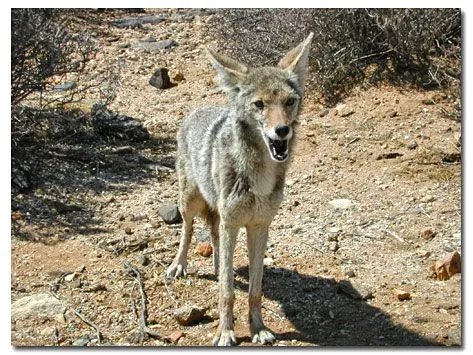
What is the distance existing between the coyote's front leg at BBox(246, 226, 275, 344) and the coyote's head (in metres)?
0.57

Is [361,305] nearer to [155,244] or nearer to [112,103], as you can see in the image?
[155,244]

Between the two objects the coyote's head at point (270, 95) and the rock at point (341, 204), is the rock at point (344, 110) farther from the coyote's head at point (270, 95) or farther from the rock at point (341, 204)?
the coyote's head at point (270, 95)

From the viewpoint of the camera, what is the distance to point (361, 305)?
440cm

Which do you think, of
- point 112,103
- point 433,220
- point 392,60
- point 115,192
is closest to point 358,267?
point 433,220

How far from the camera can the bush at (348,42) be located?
5.68 meters

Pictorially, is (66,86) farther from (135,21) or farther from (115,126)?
(135,21)

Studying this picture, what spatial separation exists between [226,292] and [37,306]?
109cm

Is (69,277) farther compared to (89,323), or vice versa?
(69,277)

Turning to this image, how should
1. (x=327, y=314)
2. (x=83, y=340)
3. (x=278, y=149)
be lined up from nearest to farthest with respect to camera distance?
(x=278, y=149) < (x=83, y=340) < (x=327, y=314)

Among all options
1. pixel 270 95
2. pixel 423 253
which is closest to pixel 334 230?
pixel 423 253

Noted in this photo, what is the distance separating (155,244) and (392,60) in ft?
8.58

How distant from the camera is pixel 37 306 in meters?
4.26

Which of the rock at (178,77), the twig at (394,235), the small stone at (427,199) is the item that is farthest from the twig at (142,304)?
the rock at (178,77)
